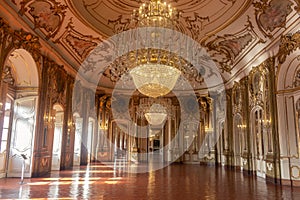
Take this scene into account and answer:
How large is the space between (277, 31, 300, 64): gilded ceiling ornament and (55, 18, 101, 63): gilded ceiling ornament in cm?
612

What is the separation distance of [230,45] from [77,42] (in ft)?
18.9

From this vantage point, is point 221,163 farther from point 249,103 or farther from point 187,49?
point 187,49

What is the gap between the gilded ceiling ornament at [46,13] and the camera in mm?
6381

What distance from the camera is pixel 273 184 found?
7461 mm

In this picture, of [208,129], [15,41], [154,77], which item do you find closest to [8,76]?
[15,41]

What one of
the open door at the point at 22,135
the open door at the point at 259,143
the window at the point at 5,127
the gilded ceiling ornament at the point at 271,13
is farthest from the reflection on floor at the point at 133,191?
the gilded ceiling ornament at the point at 271,13

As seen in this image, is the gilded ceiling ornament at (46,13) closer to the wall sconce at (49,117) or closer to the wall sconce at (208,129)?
the wall sconce at (49,117)

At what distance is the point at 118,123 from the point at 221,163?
6.95 meters

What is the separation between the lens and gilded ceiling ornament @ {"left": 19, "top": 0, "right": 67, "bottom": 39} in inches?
251

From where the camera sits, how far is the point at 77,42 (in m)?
9.26

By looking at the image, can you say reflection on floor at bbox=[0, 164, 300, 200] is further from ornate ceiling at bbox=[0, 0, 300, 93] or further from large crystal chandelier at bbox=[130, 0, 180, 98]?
ornate ceiling at bbox=[0, 0, 300, 93]

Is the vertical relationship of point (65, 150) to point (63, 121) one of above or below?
below

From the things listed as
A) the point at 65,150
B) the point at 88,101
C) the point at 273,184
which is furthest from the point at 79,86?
the point at 273,184

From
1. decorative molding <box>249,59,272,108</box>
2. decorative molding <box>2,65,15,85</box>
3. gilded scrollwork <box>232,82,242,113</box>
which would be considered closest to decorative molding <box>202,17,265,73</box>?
decorative molding <box>249,59,272,108</box>
